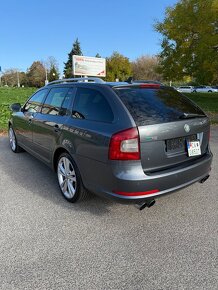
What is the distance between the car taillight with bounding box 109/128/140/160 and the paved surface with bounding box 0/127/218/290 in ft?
2.90

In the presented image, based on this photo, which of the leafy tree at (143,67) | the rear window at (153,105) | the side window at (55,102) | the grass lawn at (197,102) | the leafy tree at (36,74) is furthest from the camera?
the leafy tree at (36,74)

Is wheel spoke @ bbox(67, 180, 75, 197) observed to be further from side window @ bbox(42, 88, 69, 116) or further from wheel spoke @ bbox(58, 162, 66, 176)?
side window @ bbox(42, 88, 69, 116)

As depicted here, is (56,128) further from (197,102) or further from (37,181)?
(197,102)

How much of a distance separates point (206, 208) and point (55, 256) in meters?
2.00

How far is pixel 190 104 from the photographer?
3426 mm

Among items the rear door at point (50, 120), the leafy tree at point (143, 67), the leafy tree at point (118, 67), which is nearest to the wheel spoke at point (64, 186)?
the rear door at point (50, 120)

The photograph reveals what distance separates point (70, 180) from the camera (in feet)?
11.6

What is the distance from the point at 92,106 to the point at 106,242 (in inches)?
62.0

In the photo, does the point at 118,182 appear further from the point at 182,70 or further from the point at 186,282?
the point at 182,70

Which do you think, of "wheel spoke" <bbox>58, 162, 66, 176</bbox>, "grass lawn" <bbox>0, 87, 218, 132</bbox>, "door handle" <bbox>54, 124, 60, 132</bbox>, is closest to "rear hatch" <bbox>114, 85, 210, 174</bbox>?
"door handle" <bbox>54, 124, 60, 132</bbox>

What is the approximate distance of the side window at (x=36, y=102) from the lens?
4.61 m

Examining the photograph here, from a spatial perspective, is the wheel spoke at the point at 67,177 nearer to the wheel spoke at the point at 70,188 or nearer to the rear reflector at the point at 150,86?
the wheel spoke at the point at 70,188

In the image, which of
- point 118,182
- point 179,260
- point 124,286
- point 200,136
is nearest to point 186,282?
point 179,260

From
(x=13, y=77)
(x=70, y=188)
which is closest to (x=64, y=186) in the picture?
(x=70, y=188)
